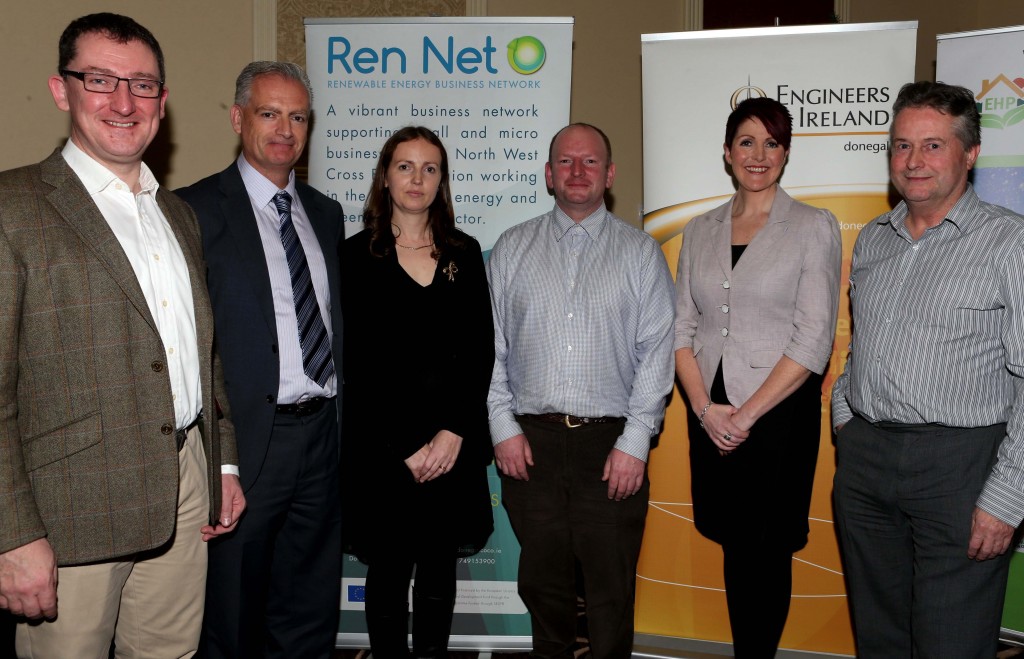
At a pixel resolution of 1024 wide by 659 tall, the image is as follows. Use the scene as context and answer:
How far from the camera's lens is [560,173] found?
2855 millimetres

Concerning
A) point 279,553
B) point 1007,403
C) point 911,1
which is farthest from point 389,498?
point 911,1

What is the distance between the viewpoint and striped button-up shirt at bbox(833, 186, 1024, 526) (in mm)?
2178

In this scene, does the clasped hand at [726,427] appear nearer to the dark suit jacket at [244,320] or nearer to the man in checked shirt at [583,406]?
the man in checked shirt at [583,406]

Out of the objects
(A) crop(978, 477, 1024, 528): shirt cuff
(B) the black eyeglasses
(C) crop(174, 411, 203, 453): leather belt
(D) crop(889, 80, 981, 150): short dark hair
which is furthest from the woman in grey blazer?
(B) the black eyeglasses

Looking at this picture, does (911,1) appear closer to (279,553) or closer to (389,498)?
(389,498)

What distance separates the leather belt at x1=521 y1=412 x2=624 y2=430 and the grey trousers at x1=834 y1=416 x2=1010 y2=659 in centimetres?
78

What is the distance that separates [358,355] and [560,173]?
0.96 m

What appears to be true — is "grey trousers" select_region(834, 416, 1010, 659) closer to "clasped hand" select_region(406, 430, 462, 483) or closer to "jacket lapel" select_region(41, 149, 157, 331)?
"clasped hand" select_region(406, 430, 462, 483)

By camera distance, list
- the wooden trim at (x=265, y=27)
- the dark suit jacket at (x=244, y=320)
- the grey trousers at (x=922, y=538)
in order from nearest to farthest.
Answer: the grey trousers at (x=922, y=538) → the dark suit jacket at (x=244, y=320) → the wooden trim at (x=265, y=27)

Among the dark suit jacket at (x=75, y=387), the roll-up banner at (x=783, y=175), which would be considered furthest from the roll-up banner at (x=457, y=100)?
the dark suit jacket at (x=75, y=387)

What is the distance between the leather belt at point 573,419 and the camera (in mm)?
2773

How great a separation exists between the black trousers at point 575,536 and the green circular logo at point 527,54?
151 cm

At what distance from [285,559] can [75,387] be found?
113cm

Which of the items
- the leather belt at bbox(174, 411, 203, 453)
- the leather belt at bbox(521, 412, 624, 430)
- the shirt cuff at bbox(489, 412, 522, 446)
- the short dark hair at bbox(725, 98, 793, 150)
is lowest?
the shirt cuff at bbox(489, 412, 522, 446)
